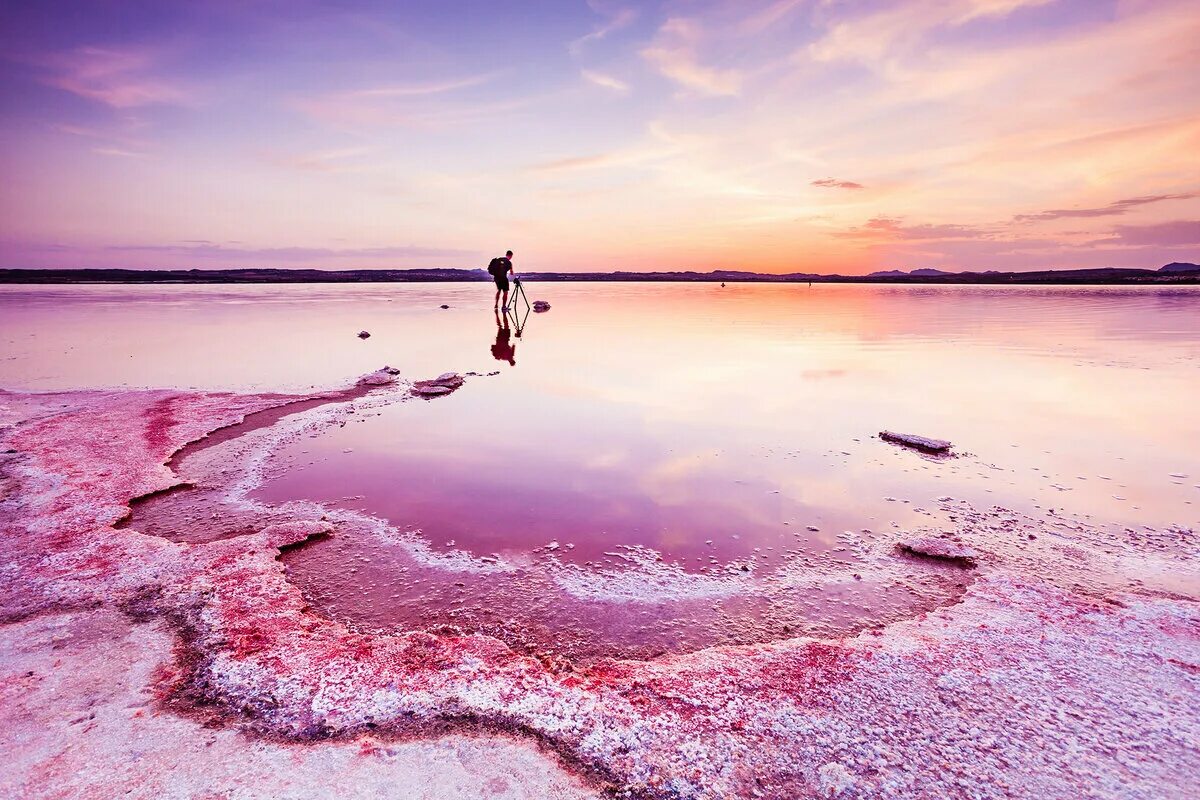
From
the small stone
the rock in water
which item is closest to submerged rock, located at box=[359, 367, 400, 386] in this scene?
the rock in water

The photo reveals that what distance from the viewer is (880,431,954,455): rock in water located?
8484mm

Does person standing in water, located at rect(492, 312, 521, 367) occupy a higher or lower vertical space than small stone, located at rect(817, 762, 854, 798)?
higher

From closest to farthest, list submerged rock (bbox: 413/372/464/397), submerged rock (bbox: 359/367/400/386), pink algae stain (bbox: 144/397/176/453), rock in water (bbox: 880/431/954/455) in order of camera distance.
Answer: rock in water (bbox: 880/431/954/455), pink algae stain (bbox: 144/397/176/453), submerged rock (bbox: 413/372/464/397), submerged rock (bbox: 359/367/400/386)

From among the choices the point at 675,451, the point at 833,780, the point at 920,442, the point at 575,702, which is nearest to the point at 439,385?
the point at 675,451

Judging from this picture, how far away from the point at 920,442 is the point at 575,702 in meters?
7.43

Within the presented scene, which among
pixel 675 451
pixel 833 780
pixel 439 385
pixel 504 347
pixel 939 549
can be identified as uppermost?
pixel 504 347

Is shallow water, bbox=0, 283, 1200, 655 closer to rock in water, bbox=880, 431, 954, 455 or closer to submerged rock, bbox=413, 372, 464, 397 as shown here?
rock in water, bbox=880, 431, 954, 455

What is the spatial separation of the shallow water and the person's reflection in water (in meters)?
0.22

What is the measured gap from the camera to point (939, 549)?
5.62m

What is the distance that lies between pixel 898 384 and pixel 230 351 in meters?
20.6

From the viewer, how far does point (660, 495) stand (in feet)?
22.9

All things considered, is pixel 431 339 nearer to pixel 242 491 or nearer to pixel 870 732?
pixel 242 491

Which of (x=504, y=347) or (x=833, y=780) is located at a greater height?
(x=504, y=347)

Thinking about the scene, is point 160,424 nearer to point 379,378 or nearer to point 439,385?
point 379,378
